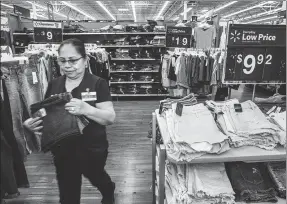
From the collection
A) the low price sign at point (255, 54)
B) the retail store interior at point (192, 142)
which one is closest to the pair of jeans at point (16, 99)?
the retail store interior at point (192, 142)

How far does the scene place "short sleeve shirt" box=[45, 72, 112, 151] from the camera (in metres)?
1.92

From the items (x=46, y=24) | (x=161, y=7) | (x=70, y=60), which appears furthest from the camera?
(x=161, y=7)

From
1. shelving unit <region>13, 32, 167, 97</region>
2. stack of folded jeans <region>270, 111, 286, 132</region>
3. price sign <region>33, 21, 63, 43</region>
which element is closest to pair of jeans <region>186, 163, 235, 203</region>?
stack of folded jeans <region>270, 111, 286, 132</region>

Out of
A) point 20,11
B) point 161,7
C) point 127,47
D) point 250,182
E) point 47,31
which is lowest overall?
point 250,182

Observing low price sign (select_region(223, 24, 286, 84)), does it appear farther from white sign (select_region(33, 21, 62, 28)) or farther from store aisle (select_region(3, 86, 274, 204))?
white sign (select_region(33, 21, 62, 28))

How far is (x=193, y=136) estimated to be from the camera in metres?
1.67

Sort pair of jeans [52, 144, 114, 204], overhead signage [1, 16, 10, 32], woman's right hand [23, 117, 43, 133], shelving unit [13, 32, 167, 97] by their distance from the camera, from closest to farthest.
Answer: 1. overhead signage [1, 16, 10, 32]
2. woman's right hand [23, 117, 43, 133]
3. pair of jeans [52, 144, 114, 204]
4. shelving unit [13, 32, 167, 97]

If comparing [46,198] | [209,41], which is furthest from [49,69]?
[209,41]

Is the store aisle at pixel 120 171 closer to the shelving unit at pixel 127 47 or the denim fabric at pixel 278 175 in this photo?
the denim fabric at pixel 278 175

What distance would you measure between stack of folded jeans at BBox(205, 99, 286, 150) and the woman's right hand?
1.23 m

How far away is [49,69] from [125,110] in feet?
9.22

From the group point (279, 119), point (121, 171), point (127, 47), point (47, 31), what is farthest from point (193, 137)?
point (127, 47)

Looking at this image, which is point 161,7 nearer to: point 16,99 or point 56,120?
point 16,99

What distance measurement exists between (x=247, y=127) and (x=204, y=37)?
5244 mm
